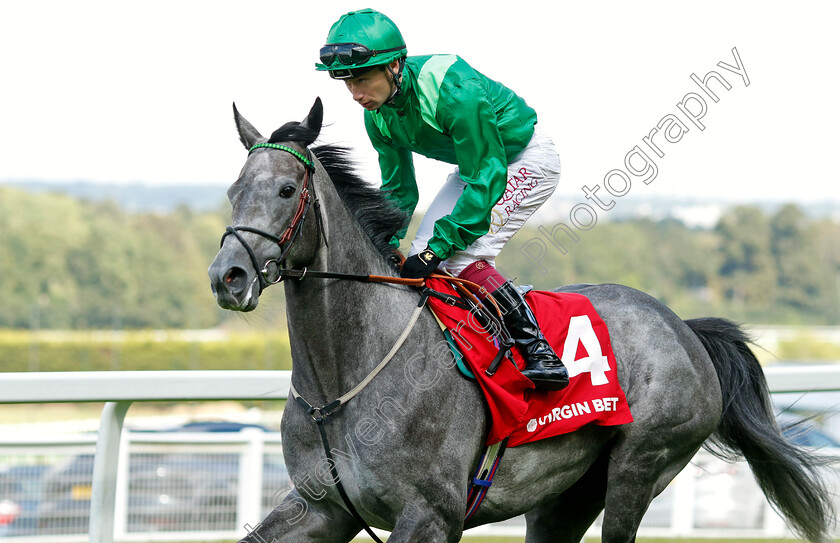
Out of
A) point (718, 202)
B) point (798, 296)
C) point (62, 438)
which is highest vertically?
point (718, 202)

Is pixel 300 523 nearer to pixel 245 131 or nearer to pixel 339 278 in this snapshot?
pixel 339 278

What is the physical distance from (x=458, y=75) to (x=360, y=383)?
3.32 ft

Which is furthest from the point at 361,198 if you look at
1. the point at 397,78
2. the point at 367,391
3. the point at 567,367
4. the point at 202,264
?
the point at 202,264

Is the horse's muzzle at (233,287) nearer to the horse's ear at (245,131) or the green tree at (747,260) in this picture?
the horse's ear at (245,131)

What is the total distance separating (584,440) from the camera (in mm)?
3180

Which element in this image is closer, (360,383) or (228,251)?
(228,251)

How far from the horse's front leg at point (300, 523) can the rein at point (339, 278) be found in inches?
3.6

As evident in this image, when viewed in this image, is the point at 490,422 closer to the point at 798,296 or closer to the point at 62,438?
the point at 62,438

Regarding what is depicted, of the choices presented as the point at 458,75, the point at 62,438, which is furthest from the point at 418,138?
the point at 62,438

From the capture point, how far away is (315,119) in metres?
2.63

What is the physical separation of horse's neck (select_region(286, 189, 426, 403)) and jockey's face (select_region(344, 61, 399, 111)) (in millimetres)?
388

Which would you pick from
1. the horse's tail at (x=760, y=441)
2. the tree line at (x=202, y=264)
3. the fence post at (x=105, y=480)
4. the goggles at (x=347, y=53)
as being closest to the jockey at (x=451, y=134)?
the goggles at (x=347, y=53)

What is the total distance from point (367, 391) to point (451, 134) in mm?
852

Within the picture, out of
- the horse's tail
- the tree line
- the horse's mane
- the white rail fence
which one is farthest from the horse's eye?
the tree line
